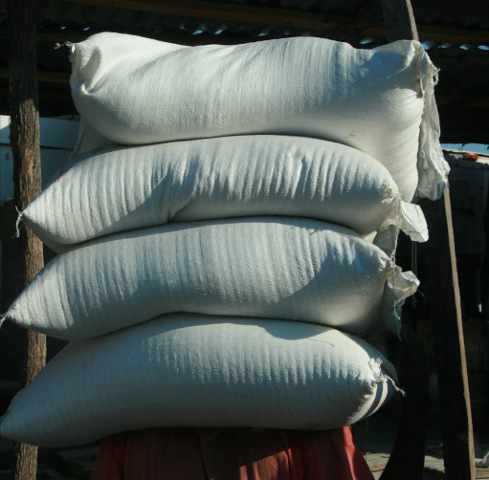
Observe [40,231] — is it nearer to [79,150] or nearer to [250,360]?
[79,150]

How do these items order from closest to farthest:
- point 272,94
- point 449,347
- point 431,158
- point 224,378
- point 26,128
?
1. point 224,378
2. point 272,94
3. point 431,158
4. point 449,347
5. point 26,128

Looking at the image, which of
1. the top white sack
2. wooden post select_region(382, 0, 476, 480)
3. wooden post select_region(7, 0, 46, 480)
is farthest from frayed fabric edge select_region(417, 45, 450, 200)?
wooden post select_region(7, 0, 46, 480)

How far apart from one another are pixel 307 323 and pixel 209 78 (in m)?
0.70

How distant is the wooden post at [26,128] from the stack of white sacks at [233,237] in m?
1.58

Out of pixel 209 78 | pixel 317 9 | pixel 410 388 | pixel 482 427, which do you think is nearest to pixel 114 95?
pixel 209 78

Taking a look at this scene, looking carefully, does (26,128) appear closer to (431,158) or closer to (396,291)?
(431,158)

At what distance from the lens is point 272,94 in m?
2.71

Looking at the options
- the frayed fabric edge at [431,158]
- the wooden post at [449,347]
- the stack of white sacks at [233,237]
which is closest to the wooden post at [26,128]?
the stack of white sacks at [233,237]

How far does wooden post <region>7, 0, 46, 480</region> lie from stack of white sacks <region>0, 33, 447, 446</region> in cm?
158

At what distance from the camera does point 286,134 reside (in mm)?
2787

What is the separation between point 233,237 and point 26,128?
2.05m

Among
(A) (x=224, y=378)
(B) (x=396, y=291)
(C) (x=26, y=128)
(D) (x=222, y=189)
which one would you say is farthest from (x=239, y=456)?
(C) (x=26, y=128)

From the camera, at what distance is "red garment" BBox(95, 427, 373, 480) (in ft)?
9.17

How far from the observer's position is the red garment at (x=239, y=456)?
2795mm
